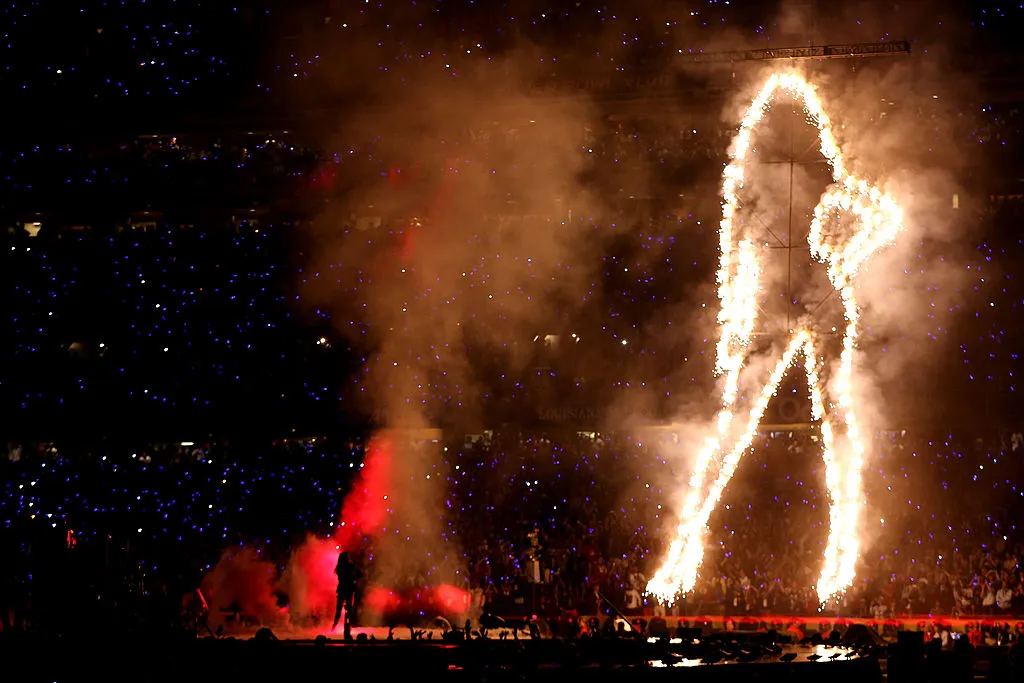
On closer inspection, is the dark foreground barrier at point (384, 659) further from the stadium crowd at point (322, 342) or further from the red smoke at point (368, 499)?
the red smoke at point (368, 499)

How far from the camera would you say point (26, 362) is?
12.9 metres

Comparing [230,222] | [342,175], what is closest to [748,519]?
[342,175]

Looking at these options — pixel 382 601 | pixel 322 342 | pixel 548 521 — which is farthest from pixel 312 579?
pixel 322 342

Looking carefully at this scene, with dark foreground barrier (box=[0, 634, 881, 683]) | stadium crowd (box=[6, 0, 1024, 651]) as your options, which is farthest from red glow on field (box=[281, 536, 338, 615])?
dark foreground barrier (box=[0, 634, 881, 683])

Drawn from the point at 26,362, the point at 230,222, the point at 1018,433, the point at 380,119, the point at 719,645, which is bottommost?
the point at 719,645

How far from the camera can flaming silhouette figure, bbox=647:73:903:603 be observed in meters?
11.3

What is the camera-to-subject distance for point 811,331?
11.8 metres

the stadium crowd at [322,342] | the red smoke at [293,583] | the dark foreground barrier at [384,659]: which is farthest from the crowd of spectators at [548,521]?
the dark foreground barrier at [384,659]

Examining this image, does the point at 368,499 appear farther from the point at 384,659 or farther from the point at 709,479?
the point at 384,659

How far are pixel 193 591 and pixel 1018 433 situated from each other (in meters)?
8.92

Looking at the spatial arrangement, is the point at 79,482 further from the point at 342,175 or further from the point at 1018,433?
the point at 1018,433

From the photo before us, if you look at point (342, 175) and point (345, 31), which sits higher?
point (345, 31)

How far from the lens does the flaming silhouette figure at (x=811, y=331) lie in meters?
11.3

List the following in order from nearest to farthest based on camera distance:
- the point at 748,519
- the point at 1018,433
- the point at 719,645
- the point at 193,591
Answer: the point at 719,645 < the point at 193,591 < the point at 748,519 < the point at 1018,433
